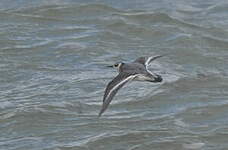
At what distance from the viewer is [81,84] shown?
42.5ft

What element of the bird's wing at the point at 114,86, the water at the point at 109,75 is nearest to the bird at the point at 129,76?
the bird's wing at the point at 114,86

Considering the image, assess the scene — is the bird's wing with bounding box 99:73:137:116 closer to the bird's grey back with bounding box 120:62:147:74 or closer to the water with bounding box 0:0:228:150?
the bird's grey back with bounding box 120:62:147:74

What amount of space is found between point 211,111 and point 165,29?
4.36 meters

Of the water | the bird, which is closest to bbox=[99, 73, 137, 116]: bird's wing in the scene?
the bird

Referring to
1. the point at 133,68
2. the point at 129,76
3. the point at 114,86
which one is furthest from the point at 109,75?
the point at 114,86

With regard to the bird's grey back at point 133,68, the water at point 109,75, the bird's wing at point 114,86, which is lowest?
the water at point 109,75

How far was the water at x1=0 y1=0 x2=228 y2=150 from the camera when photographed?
1100 centimetres

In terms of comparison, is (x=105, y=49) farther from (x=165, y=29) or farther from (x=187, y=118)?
(x=187, y=118)

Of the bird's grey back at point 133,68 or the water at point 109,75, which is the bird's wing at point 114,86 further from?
the water at point 109,75

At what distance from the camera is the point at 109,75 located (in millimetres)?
13461

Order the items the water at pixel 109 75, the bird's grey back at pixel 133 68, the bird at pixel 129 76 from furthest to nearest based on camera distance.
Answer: the bird's grey back at pixel 133 68, the water at pixel 109 75, the bird at pixel 129 76

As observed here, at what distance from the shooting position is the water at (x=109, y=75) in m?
11.0

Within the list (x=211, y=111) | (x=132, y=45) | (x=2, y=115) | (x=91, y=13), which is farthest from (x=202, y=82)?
(x=91, y=13)

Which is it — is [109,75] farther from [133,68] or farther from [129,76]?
[129,76]
